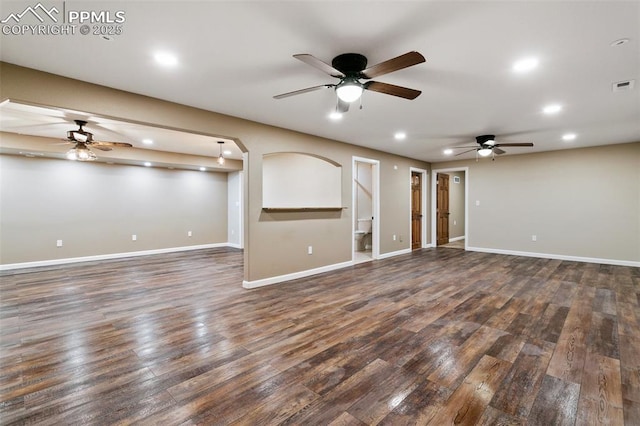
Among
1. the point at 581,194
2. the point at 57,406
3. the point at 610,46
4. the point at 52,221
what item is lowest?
the point at 57,406

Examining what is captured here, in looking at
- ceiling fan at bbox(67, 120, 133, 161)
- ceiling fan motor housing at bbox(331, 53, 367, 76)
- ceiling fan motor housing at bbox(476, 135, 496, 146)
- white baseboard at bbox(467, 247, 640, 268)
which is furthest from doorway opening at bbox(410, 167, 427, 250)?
ceiling fan at bbox(67, 120, 133, 161)

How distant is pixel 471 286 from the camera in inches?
174

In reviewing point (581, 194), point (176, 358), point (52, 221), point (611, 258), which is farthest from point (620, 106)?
point (52, 221)

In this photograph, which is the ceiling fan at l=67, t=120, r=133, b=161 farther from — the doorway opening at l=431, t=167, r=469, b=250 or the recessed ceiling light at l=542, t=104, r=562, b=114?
the doorway opening at l=431, t=167, r=469, b=250

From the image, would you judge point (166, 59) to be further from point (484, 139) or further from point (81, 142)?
point (484, 139)

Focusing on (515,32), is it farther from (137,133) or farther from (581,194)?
(581,194)

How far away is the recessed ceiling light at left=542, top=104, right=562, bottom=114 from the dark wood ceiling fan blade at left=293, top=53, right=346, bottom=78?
3.05m

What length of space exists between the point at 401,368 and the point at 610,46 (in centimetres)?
304

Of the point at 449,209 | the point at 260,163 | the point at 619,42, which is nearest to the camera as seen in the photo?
the point at 619,42

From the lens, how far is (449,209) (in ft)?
31.4


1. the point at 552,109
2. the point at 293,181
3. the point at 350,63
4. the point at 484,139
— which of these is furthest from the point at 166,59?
the point at 484,139

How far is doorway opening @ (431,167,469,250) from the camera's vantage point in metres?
8.70

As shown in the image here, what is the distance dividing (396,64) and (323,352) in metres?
2.37

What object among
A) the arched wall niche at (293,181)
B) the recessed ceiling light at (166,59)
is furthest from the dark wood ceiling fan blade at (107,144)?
the recessed ceiling light at (166,59)
